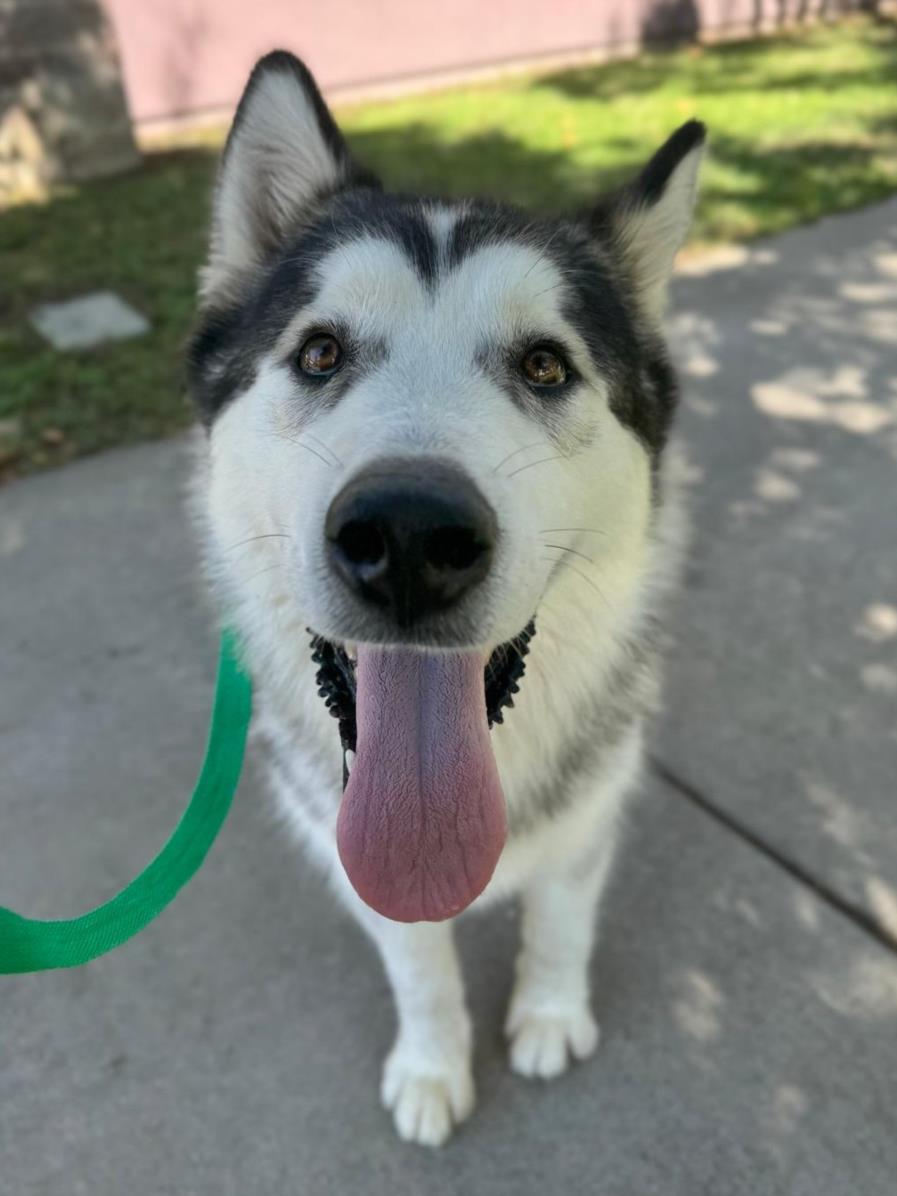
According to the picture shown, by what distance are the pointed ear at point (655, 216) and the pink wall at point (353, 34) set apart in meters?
9.11

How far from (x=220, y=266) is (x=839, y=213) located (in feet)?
21.8

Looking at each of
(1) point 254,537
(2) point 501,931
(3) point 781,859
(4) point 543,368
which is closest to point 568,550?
(4) point 543,368

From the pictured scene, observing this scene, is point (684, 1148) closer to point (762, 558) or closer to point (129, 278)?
point (762, 558)

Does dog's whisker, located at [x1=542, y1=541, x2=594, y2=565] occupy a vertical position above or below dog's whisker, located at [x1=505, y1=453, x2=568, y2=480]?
below

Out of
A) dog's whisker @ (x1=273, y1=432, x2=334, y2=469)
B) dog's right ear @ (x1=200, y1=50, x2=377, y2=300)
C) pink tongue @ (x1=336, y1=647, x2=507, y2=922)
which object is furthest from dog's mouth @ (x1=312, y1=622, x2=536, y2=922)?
dog's right ear @ (x1=200, y1=50, x2=377, y2=300)

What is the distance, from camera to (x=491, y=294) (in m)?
2.14

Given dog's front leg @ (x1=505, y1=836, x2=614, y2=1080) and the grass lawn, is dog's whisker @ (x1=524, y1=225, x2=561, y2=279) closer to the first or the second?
dog's front leg @ (x1=505, y1=836, x2=614, y2=1080)

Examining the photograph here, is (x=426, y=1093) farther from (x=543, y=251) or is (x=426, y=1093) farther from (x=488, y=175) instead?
(x=488, y=175)

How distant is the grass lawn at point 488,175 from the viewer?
572cm

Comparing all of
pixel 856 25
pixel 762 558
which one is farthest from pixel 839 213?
pixel 856 25

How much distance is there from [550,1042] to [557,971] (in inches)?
7.2

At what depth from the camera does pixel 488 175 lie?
8.69 m

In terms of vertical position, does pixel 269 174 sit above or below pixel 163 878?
above

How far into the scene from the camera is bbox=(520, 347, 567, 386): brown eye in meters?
2.19
